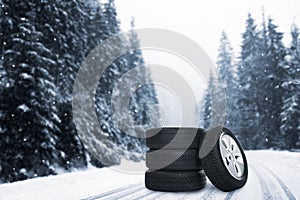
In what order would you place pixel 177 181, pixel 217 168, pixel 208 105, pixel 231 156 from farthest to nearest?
pixel 208 105 < pixel 231 156 < pixel 177 181 < pixel 217 168

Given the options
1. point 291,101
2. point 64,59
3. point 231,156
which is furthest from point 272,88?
point 231,156

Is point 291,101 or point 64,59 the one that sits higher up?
point 64,59

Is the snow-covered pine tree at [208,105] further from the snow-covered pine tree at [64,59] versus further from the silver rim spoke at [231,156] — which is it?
the silver rim spoke at [231,156]

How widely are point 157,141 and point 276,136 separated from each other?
29156 mm

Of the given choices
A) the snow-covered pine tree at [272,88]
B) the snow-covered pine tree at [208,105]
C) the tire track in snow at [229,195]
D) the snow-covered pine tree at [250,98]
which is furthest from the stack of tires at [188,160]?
the snow-covered pine tree at [208,105]

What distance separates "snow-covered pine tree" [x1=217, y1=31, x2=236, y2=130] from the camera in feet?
123

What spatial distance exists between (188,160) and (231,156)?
3.03 feet

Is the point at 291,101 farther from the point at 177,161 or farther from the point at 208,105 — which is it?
the point at 177,161

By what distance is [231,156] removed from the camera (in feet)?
17.0

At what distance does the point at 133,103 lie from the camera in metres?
26.7

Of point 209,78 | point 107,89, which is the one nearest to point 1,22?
point 107,89

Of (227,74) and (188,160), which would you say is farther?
(227,74)

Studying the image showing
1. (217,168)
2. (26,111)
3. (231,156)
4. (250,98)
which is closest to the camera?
(217,168)

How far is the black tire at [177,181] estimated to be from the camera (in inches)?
187
